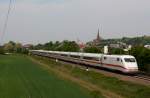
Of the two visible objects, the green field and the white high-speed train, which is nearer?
the green field

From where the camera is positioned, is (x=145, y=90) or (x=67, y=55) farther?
(x=67, y=55)

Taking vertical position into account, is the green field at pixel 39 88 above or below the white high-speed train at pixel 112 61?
below

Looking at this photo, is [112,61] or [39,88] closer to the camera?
[39,88]

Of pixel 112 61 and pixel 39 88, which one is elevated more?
pixel 112 61

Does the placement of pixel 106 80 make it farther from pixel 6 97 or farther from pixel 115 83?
pixel 6 97

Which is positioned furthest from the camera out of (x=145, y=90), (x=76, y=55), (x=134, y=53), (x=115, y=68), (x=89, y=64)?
(x=76, y=55)

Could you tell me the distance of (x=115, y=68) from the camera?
51.3 meters

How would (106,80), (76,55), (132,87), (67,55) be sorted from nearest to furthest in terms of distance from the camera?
(132,87) → (106,80) → (76,55) → (67,55)

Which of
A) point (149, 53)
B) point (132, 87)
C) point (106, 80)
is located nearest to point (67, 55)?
point (149, 53)

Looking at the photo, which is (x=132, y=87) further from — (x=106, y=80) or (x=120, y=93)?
(x=106, y=80)

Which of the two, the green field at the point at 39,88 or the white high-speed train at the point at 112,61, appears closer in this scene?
the green field at the point at 39,88

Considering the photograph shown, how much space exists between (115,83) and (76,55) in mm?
44879

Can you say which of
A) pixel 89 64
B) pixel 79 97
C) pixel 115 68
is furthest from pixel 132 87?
pixel 89 64

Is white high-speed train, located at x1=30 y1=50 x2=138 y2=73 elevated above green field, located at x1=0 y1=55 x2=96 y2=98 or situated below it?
above
